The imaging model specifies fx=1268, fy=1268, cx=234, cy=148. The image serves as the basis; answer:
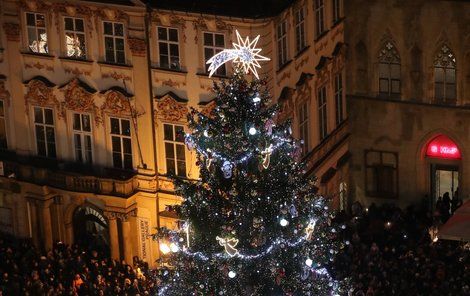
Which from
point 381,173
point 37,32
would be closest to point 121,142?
point 37,32

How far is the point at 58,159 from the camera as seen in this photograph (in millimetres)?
47375

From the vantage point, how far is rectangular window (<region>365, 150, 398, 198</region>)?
51469mm

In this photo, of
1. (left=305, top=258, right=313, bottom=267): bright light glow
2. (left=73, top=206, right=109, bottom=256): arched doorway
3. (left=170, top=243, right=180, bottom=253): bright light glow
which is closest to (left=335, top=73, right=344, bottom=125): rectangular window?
(left=73, top=206, right=109, bottom=256): arched doorway

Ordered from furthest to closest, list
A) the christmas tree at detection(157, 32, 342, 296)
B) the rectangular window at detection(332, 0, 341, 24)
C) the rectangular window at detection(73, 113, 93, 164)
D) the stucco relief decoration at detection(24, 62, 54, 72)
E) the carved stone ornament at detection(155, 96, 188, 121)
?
the rectangular window at detection(332, 0, 341, 24), the stucco relief decoration at detection(24, 62, 54, 72), the rectangular window at detection(73, 113, 93, 164), the carved stone ornament at detection(155, 96, 188, 121), the christmas tree at detection(157, 32, 342, 296)

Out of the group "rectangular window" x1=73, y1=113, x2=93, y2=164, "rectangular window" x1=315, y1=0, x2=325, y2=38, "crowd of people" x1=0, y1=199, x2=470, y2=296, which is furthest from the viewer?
"rectangular window" x1=315, y1=0, x2=325, y2=38

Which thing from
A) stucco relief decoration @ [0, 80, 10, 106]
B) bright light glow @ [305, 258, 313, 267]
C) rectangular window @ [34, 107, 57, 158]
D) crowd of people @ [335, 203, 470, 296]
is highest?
stucco relief decoration @ [0, 80, 10, 106]

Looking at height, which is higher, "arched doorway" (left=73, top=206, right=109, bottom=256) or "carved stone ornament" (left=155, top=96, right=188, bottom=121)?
"carved stone ornament" (left=155, top=96, right=188, bottom=121)

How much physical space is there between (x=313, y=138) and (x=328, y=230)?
16.0 meters

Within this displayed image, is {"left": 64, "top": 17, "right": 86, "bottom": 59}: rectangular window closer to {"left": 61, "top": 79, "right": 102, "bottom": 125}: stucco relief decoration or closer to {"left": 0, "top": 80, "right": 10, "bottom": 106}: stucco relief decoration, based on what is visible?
{"left": 61, "top": 79, "right": 102, "bottom": 125}: stucco relief decoration

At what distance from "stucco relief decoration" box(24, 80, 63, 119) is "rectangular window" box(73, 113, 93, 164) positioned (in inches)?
29.2

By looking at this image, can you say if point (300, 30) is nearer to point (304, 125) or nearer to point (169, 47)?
point (304, 125)

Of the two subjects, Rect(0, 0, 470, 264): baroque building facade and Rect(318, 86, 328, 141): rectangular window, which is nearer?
Rect(0, 0, 470, 264): baroque building facade

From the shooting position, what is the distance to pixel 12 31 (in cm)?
4678

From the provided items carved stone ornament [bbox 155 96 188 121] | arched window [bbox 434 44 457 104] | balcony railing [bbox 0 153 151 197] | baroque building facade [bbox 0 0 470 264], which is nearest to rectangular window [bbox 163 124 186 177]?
baroque building facade [bbox 0 0 470 264]
